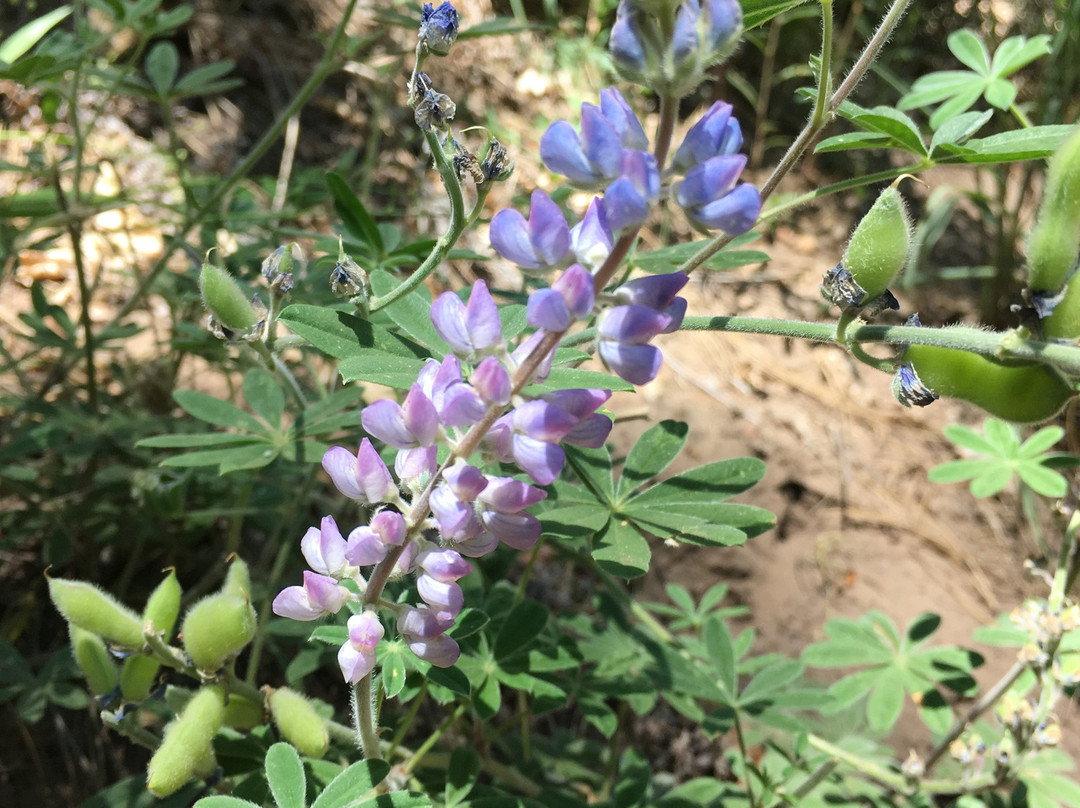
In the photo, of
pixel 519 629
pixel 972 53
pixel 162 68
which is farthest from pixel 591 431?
pixel 162 68

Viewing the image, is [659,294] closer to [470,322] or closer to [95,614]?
[470,322]

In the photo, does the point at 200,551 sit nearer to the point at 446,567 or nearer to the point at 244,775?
the point at 244,775

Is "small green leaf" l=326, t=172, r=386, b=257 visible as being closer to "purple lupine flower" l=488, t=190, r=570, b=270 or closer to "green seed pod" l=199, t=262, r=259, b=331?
"green seed pod" l=199, t=262, r=259, b=331

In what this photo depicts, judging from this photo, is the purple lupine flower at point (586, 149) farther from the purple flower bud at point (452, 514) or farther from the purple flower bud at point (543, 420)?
the purple flower bud at point (452, 514)

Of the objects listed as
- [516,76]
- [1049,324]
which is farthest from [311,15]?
[1049,324]

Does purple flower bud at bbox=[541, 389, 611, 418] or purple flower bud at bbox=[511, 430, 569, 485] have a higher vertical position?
purple flower bud at bbox=[541, 389, 611, 418]

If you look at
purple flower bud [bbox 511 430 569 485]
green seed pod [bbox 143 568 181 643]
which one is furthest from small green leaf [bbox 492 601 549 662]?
purple flower bud [bbox 511 430 569 485]
